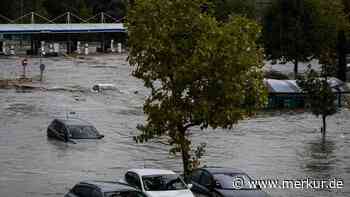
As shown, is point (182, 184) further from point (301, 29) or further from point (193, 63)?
point (301, 29)

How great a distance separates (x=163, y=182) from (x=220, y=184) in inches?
61.4

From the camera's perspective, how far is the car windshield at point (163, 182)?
2047 centimetres

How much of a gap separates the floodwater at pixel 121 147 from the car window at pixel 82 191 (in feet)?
15.6

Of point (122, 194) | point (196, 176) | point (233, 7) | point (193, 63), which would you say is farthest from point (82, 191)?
point (233, 7)

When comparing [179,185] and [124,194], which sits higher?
[124,194]

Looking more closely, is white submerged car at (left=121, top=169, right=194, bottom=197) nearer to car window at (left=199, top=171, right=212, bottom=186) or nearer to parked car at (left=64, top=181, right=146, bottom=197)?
car window at (left=199, top=171, right=212, bottom=186)

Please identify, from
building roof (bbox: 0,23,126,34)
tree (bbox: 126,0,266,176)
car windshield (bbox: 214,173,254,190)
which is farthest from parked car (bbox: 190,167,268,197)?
building roof (bbox: 0,23,126,34)

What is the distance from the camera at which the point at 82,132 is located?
36.0 metres

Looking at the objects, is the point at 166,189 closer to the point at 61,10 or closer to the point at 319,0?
the point at 319,0

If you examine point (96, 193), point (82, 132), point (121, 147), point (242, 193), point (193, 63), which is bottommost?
point (121, 147)

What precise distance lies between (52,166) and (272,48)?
4951 centimetres

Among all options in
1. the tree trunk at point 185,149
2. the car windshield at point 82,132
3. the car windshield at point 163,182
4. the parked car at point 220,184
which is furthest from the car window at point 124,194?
the car windshield at point 82,132

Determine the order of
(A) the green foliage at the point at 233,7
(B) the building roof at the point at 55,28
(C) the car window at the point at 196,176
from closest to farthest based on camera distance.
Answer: (C) the car window at the point at 196,176, (B) the building roof at the point at 55,28, (A) the green foliage at the point at 233,7

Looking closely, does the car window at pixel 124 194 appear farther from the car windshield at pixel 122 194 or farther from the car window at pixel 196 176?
the car window at pixel 196 176
